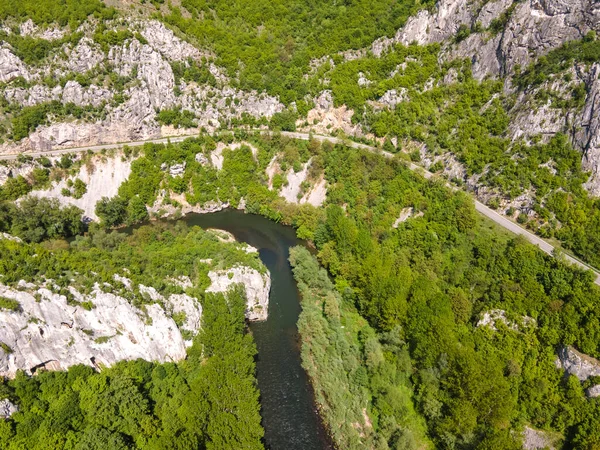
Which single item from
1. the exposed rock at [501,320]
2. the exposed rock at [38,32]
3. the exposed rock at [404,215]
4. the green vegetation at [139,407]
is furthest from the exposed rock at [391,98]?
the exposed rock at [38,32]

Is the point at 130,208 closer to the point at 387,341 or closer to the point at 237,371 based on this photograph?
the point at 237,371

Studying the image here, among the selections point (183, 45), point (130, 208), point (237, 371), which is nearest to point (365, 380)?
point (237, 371)

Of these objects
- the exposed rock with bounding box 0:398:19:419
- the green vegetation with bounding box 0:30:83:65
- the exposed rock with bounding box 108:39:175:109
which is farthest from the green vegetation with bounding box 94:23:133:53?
the exposed rock with bounding box 0:398:19:419

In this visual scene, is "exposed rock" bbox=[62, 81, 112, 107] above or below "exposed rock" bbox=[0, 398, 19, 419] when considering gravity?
above

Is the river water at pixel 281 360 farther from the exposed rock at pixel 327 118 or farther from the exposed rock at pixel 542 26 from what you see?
the exposed rock at pixel 542 26

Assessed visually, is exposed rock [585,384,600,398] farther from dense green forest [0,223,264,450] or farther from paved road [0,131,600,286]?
dense green forest [0,223,264,450]

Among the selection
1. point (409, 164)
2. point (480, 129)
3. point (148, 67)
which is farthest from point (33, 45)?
point (480, 129)
